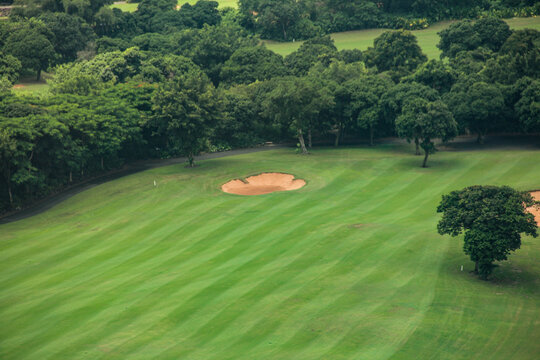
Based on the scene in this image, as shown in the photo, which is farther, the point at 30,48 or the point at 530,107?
the point at 30,48

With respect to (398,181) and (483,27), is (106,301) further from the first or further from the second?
(483,27)

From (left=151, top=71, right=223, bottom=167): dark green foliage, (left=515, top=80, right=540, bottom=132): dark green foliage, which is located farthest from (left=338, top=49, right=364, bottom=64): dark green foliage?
(left=151, top=71, right=223, bottom=167): dark green foliage

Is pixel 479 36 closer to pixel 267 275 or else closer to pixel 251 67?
pixel 251 67

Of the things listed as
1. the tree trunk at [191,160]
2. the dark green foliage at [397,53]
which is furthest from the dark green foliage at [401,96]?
the tree trunk at [191,160]

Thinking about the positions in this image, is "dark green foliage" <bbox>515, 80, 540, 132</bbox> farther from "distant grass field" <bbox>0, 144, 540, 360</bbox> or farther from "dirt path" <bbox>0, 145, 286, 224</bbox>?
"dirt path" <bbox>0, 145, 286, 224</bbox>

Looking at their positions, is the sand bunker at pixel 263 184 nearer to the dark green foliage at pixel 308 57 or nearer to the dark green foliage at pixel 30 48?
the dark green foliage at pixel 308 57

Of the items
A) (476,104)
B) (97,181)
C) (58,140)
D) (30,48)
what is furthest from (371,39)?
(58,140)

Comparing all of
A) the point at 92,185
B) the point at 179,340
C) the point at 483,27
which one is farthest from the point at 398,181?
the point at 483,27
